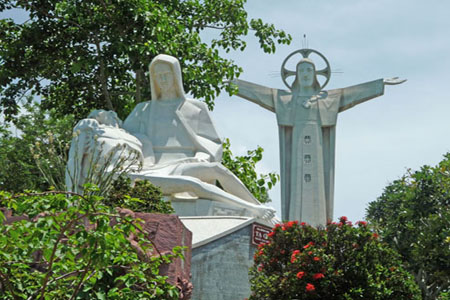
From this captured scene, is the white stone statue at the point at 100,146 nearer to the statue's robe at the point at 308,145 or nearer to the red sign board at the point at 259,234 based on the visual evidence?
the red sign board at the point at 259,234

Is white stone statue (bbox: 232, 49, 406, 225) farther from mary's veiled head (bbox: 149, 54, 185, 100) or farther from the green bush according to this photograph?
the green bush

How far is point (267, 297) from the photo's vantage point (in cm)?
889

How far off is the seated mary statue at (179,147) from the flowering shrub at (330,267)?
6.25 ft

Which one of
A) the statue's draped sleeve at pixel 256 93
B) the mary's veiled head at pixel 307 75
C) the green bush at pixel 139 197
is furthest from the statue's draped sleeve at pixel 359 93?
the green bush at pixel 139 197

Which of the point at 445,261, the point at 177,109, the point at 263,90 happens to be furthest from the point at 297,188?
the point at 177,109

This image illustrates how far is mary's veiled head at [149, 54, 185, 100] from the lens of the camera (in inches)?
486

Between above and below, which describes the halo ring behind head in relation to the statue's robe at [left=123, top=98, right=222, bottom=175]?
above

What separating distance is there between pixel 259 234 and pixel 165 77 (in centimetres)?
334

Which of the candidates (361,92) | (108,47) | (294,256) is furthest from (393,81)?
(294,256)

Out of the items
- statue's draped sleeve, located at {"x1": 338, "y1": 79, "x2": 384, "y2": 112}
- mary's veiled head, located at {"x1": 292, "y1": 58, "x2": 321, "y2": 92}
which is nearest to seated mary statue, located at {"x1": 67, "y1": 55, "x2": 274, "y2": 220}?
statue's draped sleeve, located at {"x1": 338, "y1": 79, "x2": 384, "y2": 112}

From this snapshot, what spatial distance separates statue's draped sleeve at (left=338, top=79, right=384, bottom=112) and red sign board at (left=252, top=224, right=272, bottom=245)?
11231 millimetres

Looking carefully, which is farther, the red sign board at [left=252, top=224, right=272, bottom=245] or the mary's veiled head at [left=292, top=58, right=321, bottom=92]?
the mary's veiled head at [left=292, top=58, right=321, bottom=92]

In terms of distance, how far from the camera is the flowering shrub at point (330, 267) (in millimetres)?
8633

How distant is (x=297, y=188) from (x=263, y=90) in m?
2.89
